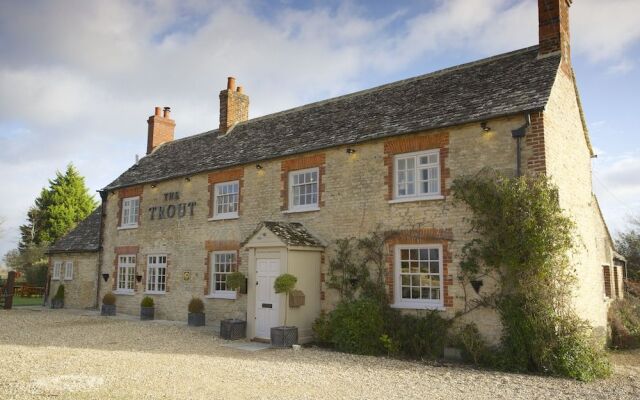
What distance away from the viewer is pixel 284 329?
1298 cm

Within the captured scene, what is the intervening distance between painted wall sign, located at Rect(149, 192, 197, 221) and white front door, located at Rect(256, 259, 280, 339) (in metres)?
5.88

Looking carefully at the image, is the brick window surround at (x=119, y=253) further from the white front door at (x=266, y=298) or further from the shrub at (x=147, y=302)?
the white front door at (x=266, y=298)

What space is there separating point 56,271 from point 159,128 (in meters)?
8.84

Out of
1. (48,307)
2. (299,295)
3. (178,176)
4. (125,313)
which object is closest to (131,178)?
(178,176)

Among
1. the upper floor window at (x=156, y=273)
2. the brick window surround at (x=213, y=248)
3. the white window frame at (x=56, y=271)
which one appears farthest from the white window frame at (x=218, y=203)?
the white window frame at (x=56, y=271)

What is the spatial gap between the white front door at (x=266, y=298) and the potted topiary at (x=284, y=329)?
1.93ft

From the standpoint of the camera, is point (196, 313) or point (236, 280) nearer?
point (236, 280)

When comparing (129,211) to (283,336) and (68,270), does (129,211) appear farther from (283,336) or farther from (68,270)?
(283,336)

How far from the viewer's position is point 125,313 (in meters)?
21.0

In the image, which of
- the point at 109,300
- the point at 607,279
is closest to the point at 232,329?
the point at 109,300

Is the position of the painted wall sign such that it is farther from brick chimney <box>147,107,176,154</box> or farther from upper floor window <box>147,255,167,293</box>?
brick chimney <box>147,107,176,154</box>

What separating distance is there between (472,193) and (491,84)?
12.0 ft

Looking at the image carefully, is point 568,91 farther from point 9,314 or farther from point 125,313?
point 9,314

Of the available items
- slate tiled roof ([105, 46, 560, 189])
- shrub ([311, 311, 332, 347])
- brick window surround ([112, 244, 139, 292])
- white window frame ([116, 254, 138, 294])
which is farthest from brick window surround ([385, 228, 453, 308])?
white window frame ([116, 254, 138, 294])
